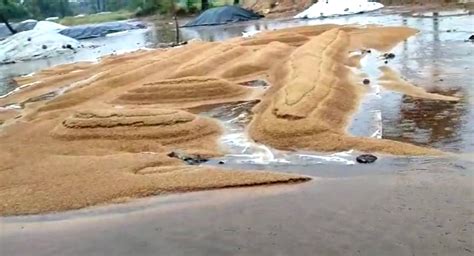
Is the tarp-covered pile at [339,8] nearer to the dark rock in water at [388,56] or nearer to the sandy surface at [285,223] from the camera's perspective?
the dark rock in water at [388,56]

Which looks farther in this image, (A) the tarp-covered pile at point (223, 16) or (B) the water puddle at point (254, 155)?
(A) the tarp-covered pile at point (223, 16)

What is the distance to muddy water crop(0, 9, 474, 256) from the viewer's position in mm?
9367

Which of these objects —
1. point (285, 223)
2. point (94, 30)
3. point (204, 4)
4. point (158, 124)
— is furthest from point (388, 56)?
point (204, 4)

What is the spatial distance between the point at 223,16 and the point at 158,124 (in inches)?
1529

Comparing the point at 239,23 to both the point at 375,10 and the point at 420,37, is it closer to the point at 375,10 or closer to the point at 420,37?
the point at 375,10

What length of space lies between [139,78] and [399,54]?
37.4 ft

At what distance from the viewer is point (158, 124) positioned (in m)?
16.2

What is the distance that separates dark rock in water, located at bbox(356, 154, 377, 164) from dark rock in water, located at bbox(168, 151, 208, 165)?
3553mm

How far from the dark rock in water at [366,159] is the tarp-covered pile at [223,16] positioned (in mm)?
41713

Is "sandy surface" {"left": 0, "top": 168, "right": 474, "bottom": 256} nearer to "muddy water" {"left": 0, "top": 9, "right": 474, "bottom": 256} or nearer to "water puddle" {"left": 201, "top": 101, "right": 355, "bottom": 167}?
"muddy water" {"left": 0, "top": 9, "right": 474, "bottom": 256}

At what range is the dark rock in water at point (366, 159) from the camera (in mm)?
12699

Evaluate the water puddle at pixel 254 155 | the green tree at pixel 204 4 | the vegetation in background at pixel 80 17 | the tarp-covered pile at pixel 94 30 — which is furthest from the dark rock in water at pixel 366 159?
the green tree at pixel 204 4

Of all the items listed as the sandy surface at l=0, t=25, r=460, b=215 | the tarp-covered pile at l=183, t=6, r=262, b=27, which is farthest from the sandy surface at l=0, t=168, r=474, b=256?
the tarp-covered pile at l=183, t=6, r=262, b=27

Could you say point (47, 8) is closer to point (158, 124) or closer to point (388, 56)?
point (388, 56)
